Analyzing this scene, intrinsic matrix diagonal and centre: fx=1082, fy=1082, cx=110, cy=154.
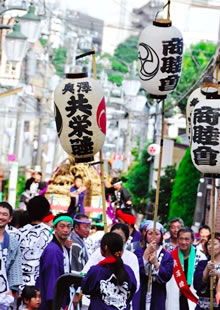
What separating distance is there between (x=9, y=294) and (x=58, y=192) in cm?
1557

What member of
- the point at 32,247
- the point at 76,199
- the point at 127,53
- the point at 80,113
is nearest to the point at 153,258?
the point at 32,247

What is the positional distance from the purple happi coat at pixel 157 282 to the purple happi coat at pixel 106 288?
78.1 inches

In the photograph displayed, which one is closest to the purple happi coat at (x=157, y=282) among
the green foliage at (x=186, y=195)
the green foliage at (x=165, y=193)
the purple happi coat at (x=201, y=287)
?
the purple happi coat at (x=201, y=287)

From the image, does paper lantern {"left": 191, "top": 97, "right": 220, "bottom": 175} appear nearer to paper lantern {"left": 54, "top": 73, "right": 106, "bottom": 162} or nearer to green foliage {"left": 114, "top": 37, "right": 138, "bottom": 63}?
paper lantern {"left": 54, "top": 73, "right": 106, "bottom": 162}

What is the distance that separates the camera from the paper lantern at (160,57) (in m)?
14.0

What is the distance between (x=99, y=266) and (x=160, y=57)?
4025mm

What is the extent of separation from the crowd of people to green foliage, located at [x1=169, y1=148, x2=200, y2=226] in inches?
704

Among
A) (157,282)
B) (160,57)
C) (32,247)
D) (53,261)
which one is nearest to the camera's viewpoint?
(53,261)

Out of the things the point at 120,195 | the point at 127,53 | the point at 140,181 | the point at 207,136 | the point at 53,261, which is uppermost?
the point at 127,53

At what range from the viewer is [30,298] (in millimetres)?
12070

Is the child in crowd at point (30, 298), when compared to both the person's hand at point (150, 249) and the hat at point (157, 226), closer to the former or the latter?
the person's hand at point (150, 249)

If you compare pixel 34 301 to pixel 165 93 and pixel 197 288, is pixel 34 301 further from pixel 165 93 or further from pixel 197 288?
pixel 165 93

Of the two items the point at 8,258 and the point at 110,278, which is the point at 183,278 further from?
the point at 110,278

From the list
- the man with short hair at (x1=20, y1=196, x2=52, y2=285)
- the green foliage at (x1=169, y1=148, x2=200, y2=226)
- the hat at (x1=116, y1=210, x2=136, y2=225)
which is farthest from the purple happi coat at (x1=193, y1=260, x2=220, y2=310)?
the green foliage at (x1=169, y1=148, x2=200, y2=226)
